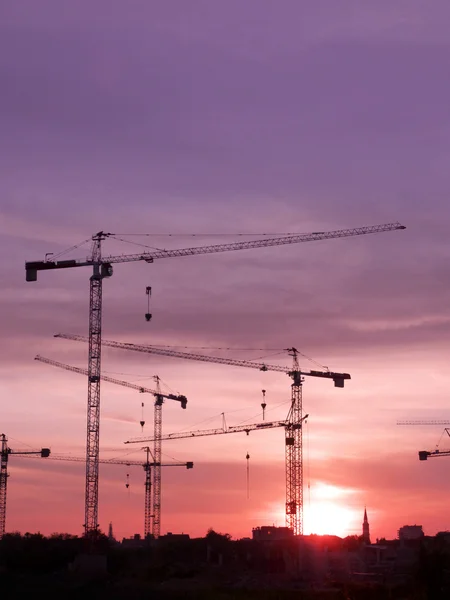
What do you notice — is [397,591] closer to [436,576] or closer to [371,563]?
[436,576]

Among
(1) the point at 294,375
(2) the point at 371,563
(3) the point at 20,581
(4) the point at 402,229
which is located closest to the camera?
(2) the point at 371,563

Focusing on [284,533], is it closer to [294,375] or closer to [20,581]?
[294,375]

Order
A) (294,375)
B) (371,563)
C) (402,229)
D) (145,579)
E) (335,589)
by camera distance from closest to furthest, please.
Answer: (335,589)
(371,563)
(145,579)
(402,229)
(294,375)

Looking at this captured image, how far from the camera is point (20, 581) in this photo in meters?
162

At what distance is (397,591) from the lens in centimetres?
11919

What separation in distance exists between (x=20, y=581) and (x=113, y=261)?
50.9 m

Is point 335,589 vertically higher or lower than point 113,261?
lower

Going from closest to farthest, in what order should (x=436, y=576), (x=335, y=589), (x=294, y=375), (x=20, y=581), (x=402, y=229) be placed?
(x=436, y=576)
(x=335, y=589)
(x=20, y=581)
(x=402, y=229)
(x=294, y=375)

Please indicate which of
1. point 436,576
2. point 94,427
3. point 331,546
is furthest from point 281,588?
point 94,427

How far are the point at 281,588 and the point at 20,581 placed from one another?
49.1m

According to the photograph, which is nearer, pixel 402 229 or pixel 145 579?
pixel 145 579

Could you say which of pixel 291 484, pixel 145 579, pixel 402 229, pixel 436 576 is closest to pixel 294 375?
pixel 291 484

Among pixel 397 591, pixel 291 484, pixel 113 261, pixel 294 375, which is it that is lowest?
pixel 397 591

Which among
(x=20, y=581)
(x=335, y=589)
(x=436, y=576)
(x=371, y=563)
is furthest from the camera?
(x=20, y=581)
